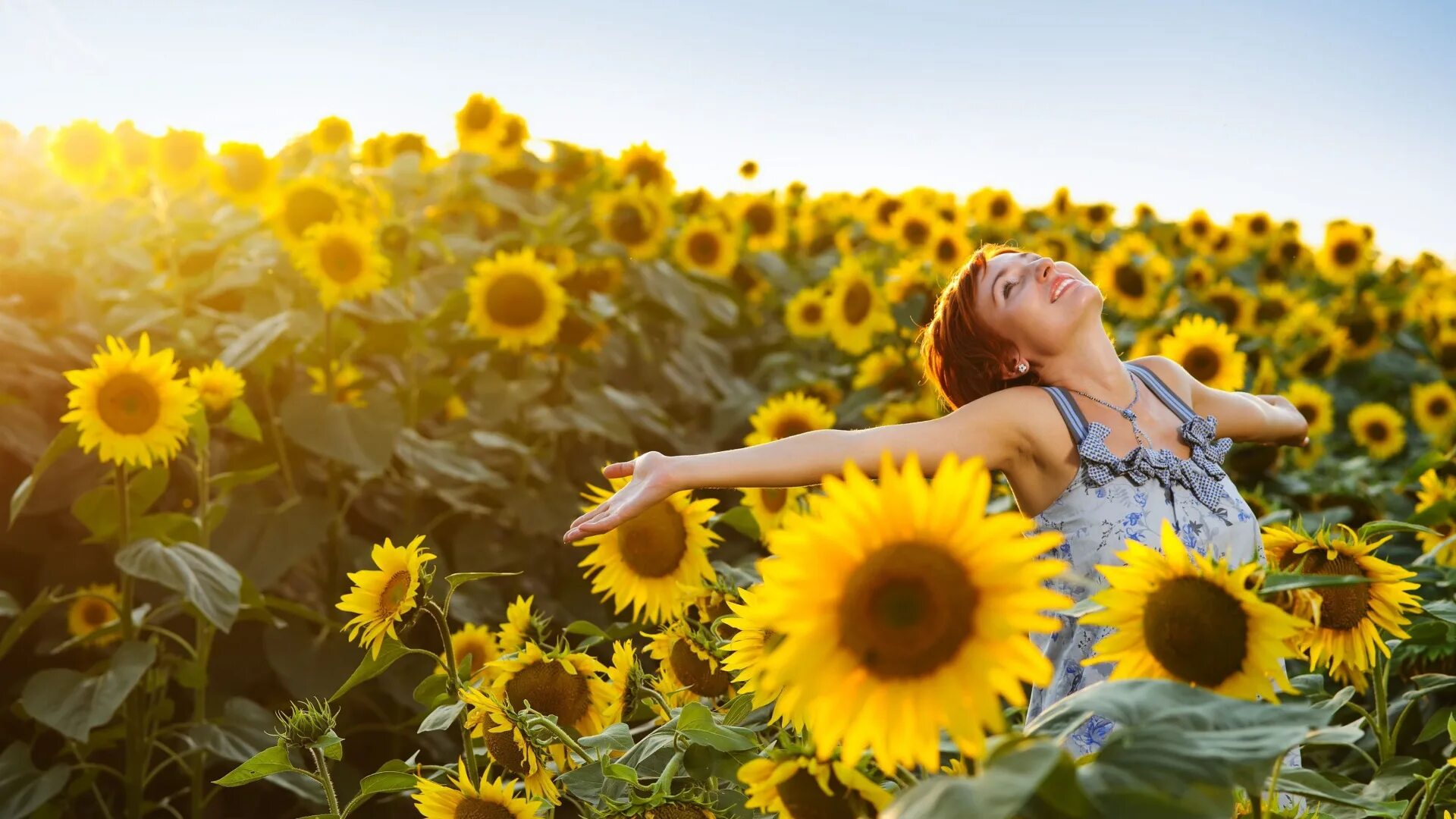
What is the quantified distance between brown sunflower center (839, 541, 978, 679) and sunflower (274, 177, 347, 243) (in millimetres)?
3216

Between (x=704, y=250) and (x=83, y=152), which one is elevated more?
(x=83, y=152)

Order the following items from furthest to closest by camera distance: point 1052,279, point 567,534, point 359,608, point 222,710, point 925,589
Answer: point 222,710
point 1052,279
point 567,534
point 359,608
point 925,589

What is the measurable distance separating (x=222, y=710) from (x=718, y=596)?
1.93 m

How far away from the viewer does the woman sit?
205cm

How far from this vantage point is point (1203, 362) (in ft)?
11.4

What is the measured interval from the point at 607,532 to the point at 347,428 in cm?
161

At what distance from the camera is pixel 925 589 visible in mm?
953

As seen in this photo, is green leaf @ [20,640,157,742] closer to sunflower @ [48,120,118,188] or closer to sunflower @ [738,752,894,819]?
sunflower @ [738,752,894,819]

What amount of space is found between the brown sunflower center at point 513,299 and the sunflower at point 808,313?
1.67 m

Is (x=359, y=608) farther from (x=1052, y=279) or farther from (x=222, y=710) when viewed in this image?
(x=222, y=710)

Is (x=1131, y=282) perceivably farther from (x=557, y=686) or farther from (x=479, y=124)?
(x=557, y=686)

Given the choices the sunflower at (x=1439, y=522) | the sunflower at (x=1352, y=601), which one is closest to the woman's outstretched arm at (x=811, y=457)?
the sunflower at (x=1352, y=601)

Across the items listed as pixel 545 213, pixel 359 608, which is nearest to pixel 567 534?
pixel 359 608

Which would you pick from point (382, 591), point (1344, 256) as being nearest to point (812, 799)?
point (382, 591)
